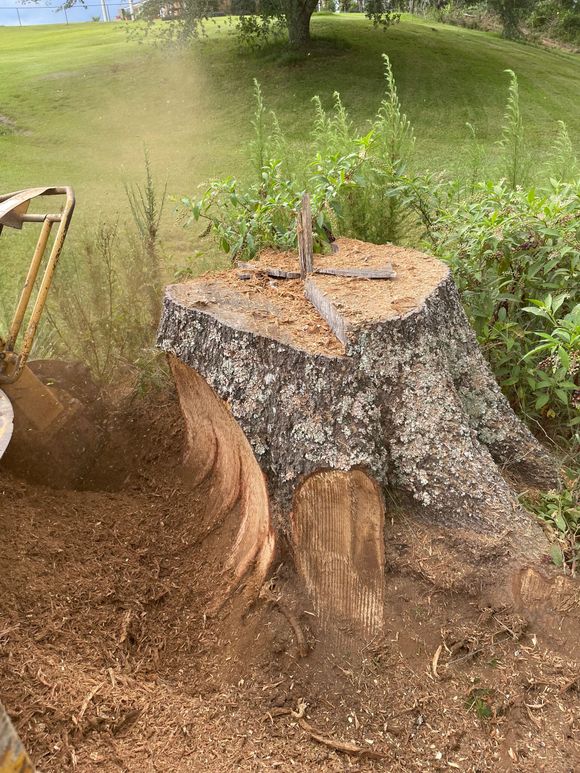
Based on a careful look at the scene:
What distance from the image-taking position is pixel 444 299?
195 centimetres

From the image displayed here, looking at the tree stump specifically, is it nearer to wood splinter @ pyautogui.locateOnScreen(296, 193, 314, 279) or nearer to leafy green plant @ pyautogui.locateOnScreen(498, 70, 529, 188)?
wood splinter @ pyautogui.locateOnScreen(296, 193, 314, 279)

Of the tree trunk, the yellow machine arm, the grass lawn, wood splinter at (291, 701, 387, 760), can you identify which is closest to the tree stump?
wood splinter at (291, 701, 387, 760)

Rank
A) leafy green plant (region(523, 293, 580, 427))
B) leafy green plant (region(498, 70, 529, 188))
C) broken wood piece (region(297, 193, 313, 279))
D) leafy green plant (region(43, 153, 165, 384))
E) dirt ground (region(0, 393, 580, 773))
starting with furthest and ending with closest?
leafy green plant (region(498, 70, 529, 188))
leafy green plant (region(43, 153, 165, 384))
broken wood piece (region(297, 193, 313, 279))
leafy green plant (region(523, 293, 580, 427))
dirt ground (region(0, 393, 580, 773))

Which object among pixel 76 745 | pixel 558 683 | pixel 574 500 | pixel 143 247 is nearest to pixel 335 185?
pixel 143 247

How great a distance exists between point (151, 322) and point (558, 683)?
8.16 feet

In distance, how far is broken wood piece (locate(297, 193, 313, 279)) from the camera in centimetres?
222

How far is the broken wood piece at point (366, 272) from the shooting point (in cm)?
209

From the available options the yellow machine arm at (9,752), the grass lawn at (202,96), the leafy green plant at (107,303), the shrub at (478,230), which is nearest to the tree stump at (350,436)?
the shrub at (478,230)

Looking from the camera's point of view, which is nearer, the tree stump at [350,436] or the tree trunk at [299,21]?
the tree stump at [350,436]

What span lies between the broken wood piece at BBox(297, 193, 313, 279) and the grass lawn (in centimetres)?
172

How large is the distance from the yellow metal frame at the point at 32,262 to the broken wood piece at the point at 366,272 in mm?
949

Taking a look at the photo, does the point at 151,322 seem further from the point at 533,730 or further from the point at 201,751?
the point at 533,730

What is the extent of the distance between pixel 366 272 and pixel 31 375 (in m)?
1.49

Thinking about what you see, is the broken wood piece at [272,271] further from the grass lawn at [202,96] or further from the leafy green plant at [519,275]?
the grass lawn at [202,96]
